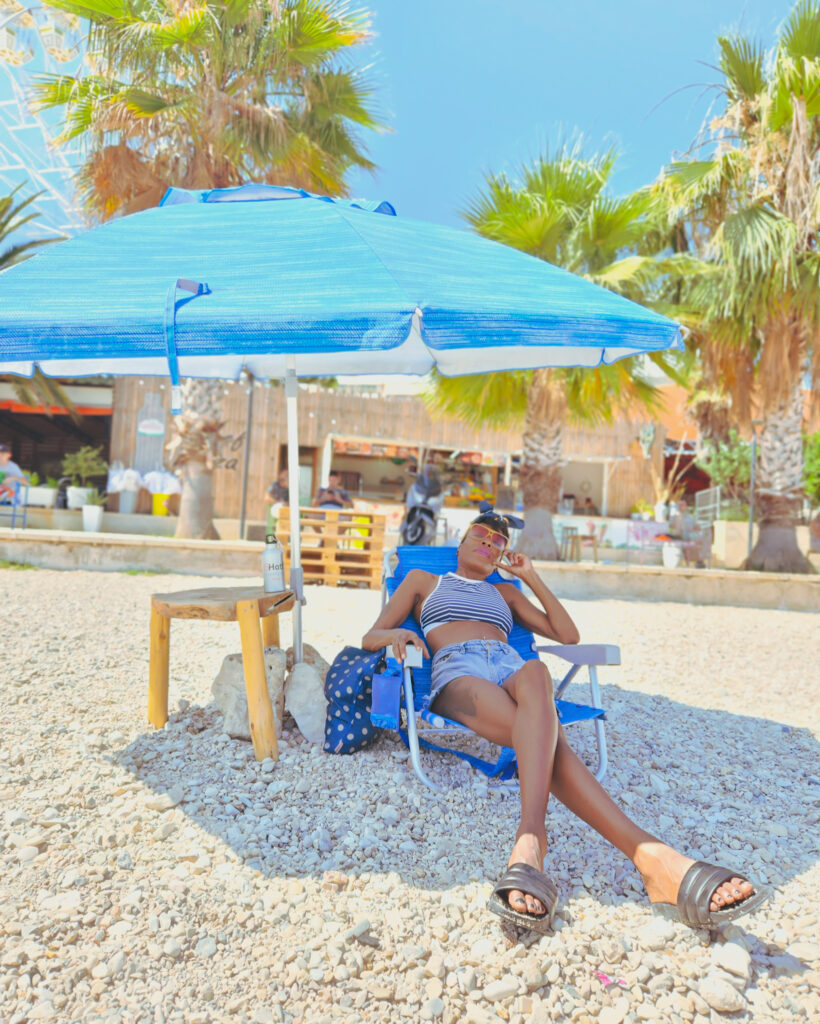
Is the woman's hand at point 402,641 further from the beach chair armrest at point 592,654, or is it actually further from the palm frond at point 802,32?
the palm frond at point 802,32

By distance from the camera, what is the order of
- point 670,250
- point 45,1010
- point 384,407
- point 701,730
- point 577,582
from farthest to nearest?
point 384,407, point 670,250, point 577,582, point 701,730, point 45,1010

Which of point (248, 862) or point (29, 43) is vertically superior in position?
point (29, 43)

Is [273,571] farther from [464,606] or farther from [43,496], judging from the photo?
[43,496]

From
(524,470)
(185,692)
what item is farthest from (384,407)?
(185,692)

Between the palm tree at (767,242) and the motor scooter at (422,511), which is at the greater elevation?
the palm tree at (767,242)

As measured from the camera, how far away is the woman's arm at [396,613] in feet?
9.85

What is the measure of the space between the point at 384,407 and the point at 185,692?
1342 cm

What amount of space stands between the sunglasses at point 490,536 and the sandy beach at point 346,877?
96 centimetres

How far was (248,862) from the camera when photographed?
2301 millimetres

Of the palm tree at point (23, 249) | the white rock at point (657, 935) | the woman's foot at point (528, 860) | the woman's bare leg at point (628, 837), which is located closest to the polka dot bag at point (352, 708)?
the woman's bare leg at point (628, 837)

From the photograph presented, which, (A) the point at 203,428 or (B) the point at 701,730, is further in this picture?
(A) the point at 203,428

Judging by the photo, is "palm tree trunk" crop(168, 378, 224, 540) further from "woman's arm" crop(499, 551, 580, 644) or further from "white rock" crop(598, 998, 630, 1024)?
"white rock" crop(598, 998, 630, 1024)

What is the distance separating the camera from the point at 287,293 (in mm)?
2371

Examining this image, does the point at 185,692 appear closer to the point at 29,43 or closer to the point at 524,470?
the point at 524,470
